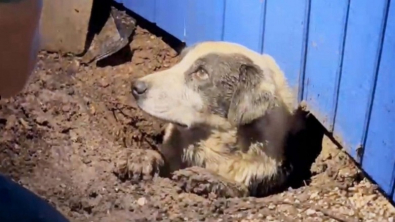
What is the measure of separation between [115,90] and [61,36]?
0.41 m

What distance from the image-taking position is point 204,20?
8.63ft

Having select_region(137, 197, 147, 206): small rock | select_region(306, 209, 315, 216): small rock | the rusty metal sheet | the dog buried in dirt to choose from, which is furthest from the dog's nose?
the rusty metal sheet

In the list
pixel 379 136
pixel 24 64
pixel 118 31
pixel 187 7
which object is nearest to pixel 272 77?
pixel 379 136

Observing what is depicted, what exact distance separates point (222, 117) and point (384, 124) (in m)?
0.57

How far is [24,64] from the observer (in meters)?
0.83

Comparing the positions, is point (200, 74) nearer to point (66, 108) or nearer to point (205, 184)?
point (205, 184)

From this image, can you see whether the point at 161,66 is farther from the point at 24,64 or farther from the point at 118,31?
the point at 24,64

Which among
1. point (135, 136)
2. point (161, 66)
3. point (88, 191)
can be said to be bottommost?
point (88, 191)

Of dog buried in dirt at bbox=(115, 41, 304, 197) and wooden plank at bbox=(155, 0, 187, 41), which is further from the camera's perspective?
wooden plank at bbox=(155, 0, 187, 41)

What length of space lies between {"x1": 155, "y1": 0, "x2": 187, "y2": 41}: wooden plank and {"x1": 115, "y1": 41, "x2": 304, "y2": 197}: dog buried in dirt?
54 cm

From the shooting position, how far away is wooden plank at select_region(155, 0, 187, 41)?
2.77m

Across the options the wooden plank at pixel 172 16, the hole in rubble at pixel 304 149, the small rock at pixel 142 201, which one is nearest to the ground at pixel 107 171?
the small rock at pixel 142 201

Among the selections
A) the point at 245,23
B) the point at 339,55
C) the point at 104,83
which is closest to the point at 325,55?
the point at 339,55

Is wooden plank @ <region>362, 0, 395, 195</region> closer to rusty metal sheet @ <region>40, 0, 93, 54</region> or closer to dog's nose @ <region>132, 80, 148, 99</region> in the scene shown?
dog's nose @ <region>132, 80, 148, 99</region>
